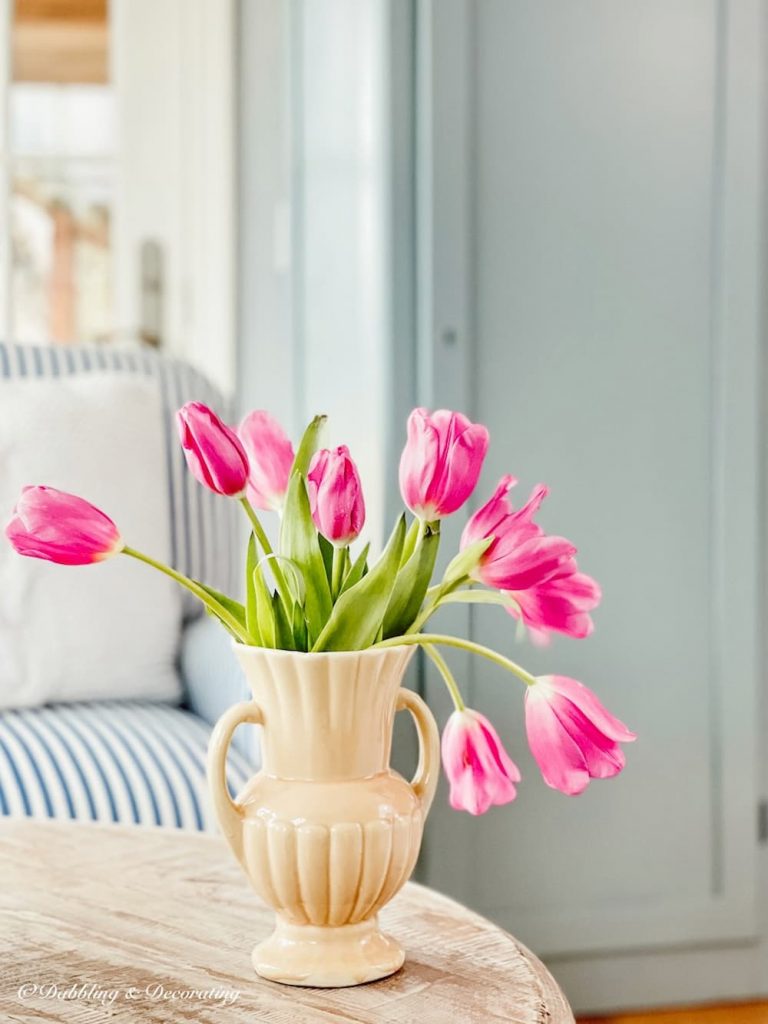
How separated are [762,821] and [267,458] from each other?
4.63ft

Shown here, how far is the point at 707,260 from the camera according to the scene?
185cm

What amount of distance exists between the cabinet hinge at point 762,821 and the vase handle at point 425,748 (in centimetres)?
129

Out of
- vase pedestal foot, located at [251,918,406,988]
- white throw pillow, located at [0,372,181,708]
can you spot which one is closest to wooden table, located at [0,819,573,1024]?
vase pedestal foot, located at [251,918,406,988]

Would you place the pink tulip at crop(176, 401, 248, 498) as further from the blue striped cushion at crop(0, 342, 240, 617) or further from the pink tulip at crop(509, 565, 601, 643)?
the blue striped cushion at crop(0, 342, 240, 617)

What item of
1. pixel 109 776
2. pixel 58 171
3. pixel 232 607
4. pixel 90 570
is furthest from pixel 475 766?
pixel 58 171

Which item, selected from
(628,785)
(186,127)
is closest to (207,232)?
(186,127)

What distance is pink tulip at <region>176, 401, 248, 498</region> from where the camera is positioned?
659 mm

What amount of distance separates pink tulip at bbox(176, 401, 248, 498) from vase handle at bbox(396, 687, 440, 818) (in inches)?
6.3

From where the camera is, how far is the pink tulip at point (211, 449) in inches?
26.0

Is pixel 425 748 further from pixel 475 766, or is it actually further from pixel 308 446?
pixel 308 446

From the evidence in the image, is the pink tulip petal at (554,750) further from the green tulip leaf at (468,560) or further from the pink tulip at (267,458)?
the pink tulip at (267,458)

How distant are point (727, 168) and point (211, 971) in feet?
4.90

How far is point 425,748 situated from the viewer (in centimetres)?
74

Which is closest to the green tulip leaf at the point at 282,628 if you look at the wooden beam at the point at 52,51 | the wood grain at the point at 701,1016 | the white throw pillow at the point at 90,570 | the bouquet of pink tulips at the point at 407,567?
the bouquet of pink tulips at the point at 407,567
